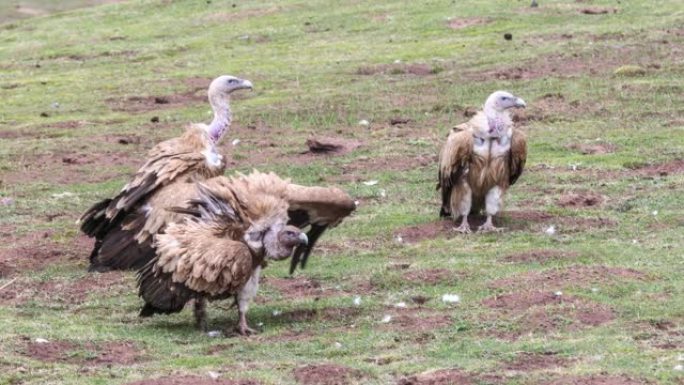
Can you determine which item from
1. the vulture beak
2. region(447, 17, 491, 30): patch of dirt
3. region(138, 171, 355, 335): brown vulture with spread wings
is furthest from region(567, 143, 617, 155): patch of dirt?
region(447, 17, 491, 30): patch of dirt

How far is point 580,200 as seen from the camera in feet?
46.0

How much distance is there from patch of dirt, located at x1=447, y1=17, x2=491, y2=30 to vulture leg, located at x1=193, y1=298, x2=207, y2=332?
18.1m

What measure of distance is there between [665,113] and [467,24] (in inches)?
371

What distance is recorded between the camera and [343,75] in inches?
926

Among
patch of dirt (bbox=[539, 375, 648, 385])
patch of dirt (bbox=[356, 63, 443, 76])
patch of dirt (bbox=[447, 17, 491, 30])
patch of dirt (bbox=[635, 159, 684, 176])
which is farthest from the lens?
patch of dirt (bbox=[447, 17, 491, 30])

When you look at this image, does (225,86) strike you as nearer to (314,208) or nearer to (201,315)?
(314,208)

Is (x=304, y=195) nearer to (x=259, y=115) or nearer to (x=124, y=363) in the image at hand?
(x=124, y=363)

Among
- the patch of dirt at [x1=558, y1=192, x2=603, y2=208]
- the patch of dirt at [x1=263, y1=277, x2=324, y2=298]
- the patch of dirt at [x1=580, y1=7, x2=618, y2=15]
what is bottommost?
the patch of dirt at [x1=580, y1=7, x2=618, y2=15]

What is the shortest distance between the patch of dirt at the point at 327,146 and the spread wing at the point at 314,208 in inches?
265

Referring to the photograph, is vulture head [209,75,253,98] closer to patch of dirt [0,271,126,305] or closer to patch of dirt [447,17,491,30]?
patch of dirt [0,271,126,305]

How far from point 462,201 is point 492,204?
273 mm

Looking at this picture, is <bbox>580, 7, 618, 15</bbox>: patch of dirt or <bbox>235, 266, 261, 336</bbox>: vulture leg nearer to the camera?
<bbox>235, 266, 261, 336</bbox>: vulture leg

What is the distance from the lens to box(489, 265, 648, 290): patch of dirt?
33.2 ft

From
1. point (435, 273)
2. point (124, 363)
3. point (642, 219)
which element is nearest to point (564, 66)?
point (642, 219)
